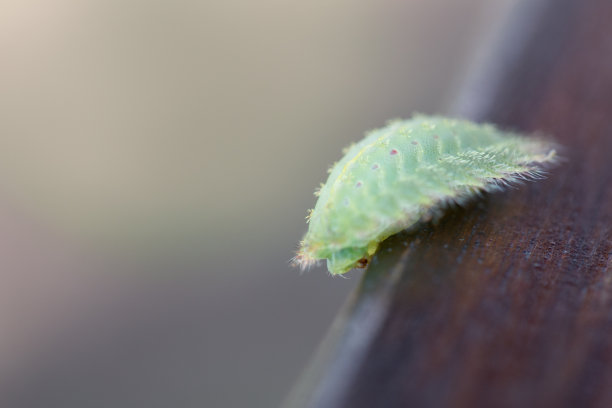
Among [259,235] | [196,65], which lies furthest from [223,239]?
[196,65]

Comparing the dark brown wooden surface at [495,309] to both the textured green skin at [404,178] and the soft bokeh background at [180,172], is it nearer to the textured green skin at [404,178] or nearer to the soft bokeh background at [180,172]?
the textured green skin at [404,178]

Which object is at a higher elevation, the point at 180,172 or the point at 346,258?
the point at 180,172

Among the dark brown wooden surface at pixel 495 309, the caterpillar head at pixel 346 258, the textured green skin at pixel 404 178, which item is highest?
the textured green skin at pixel 404 178

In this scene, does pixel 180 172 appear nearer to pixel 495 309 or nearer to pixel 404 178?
pixel 404 178

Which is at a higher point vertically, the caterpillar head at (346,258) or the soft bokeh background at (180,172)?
the soft bokeh background at (180,172)

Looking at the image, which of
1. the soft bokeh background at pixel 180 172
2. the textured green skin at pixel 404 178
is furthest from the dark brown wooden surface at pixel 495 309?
the soft bokeh background at pixel 180 172

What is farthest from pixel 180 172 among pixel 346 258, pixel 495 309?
pixel 495 309
